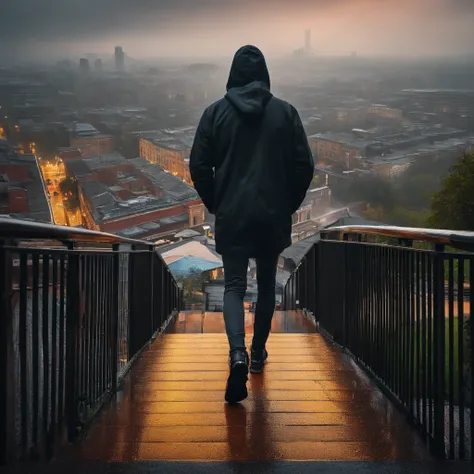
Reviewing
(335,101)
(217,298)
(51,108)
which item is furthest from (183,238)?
(335,101)

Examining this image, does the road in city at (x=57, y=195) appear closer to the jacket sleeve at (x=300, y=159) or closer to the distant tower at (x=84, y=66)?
the distant tower at (x=84, y=66)

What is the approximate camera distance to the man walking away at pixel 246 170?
2.17m

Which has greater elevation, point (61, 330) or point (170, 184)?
point (170, 184)

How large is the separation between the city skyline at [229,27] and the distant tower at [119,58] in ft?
0.67

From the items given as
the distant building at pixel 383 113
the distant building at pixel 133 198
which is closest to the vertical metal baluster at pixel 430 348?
the distant building at pixel 133 198

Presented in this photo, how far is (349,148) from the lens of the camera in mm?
21062

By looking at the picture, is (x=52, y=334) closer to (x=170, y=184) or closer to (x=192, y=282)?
(x=192, y=282)

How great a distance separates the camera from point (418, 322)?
1.80 m

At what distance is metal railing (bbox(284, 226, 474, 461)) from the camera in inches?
60.2

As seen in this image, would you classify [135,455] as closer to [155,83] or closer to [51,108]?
[51,108]

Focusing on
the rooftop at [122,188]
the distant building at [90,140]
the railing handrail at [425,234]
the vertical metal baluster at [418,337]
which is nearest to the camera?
the railing handrail at [425,234]

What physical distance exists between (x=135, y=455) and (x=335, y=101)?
21320mm

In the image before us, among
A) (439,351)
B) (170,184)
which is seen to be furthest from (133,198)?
(439,351)

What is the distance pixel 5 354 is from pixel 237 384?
2.96 ft
